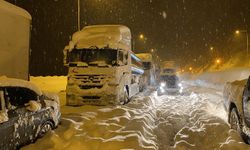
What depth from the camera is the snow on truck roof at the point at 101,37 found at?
1492 cm

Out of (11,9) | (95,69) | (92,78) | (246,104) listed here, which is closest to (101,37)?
(95,69)

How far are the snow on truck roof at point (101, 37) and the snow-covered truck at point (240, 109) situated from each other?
6.96 metres

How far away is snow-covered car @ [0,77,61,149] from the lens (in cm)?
605

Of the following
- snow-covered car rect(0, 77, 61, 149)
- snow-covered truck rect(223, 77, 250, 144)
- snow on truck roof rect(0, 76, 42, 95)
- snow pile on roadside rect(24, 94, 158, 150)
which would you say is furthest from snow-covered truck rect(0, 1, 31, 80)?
snow-covered truck rect(223, 77, 250, 144)

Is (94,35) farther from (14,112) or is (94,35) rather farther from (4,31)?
(14,112)

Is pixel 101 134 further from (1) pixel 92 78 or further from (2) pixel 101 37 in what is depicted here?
(2) pixel 101 37

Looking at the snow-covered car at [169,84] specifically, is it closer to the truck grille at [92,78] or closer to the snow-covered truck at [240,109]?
the truck grille at [92,78]

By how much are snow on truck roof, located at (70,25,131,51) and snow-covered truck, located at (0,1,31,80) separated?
8.83 ft

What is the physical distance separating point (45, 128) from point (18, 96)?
4.26ft

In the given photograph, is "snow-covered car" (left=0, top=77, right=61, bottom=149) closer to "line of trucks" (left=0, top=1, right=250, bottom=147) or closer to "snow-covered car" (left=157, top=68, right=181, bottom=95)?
"line of trucks" (left=0, top=1, right=250, bottom=147)

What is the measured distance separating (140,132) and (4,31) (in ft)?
21.8

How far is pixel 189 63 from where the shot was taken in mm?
128250

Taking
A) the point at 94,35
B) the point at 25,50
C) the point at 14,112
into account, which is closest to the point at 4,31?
the point at 25,50

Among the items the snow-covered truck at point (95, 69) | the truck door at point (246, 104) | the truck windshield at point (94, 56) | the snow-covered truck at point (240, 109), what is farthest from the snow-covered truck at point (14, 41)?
the truck door at point (246, 104)
